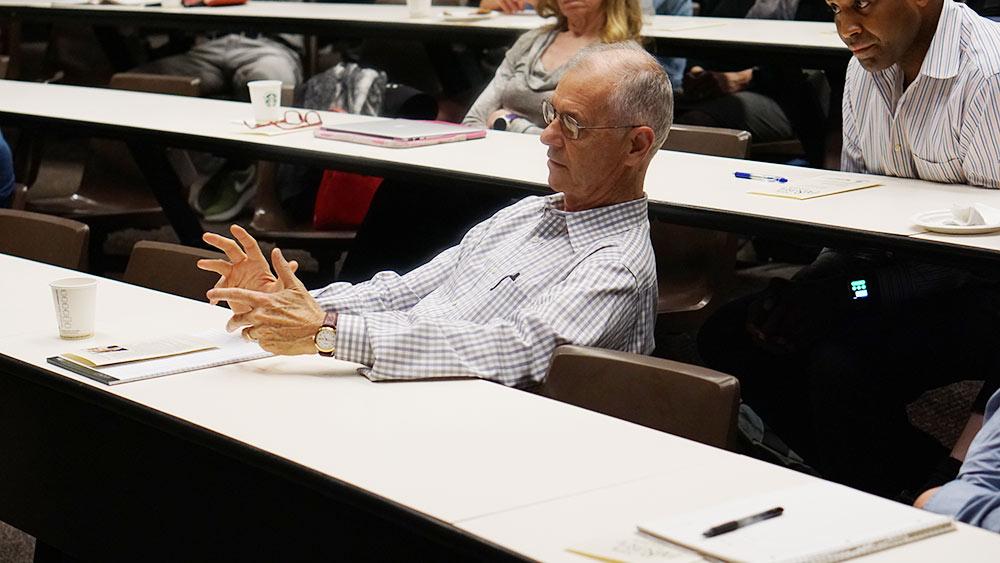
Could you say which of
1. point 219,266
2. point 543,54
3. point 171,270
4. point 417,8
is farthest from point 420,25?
point 219,266

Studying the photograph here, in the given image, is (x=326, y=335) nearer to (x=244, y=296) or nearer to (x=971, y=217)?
(x=244, y=296)

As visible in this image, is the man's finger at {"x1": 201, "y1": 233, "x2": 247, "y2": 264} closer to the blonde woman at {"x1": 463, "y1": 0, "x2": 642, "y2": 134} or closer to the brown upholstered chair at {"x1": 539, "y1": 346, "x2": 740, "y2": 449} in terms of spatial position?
the brown upholstered chair at {"x1": 539, "y1": 346, "x2": 740, "y2": 449}

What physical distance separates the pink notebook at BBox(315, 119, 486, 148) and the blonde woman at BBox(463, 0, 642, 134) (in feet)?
1.53

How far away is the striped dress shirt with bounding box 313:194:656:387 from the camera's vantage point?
6.66 feet

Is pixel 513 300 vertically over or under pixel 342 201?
over

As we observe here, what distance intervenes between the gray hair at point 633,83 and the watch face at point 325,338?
696 millimetres

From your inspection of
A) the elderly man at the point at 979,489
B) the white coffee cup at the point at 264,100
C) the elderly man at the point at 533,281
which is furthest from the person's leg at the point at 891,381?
the white coffee cup at the point at 264,100

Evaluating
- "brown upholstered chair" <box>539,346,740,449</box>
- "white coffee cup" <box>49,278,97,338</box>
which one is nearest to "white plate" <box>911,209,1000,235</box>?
"brown upholstered chair" <box>539,346,740,449</box>

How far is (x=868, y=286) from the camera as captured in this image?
9.26 ft

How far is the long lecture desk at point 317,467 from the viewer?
1501 mm

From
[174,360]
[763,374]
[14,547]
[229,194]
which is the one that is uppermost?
[174,360]

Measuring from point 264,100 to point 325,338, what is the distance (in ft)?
6.45

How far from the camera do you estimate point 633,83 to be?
239cm

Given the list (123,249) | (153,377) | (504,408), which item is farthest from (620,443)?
(123,249)
